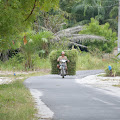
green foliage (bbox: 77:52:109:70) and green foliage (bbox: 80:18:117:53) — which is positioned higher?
green foliage (bbox: 80:18:117:53)

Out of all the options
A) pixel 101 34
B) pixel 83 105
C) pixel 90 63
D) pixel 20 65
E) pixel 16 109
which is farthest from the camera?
pixel 101 34

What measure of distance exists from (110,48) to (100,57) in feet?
32.4

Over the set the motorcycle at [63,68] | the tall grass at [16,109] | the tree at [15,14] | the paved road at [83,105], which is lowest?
the paved road at [83,105]

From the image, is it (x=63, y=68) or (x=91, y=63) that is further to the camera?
(x=91, y=63)

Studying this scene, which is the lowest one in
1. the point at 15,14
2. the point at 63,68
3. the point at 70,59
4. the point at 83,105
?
the point at 83,105

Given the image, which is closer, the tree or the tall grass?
the tall grass

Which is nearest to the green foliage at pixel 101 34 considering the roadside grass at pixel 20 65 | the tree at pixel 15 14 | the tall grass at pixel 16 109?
the roadside grass at pixel 20 65

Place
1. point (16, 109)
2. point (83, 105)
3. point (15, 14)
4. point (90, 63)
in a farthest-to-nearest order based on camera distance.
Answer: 1. point (90, 63)
2. point (15, 14)
3. point (83, 105)
4. point (16, 109)

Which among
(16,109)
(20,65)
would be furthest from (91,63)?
(16,109)

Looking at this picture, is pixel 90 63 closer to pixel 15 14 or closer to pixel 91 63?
pixel 91 63

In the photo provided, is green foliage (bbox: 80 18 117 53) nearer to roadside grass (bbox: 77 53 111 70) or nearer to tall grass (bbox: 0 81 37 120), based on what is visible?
roadside grass (bbox: 77 53 111 70)

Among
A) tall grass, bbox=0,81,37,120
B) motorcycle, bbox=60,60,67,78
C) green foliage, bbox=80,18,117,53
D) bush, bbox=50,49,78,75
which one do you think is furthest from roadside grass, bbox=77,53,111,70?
tall grass, bbox=0,81,37,120

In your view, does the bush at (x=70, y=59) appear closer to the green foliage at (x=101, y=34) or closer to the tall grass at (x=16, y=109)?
the tall grass at (x=16, y=109)

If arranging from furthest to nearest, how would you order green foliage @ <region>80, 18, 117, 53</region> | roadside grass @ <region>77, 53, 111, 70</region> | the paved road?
green foliage @ <region>80, 18, 117, 53</region>
roadside grass @ <region>77, 53, 111, 70</region>
the paved road
